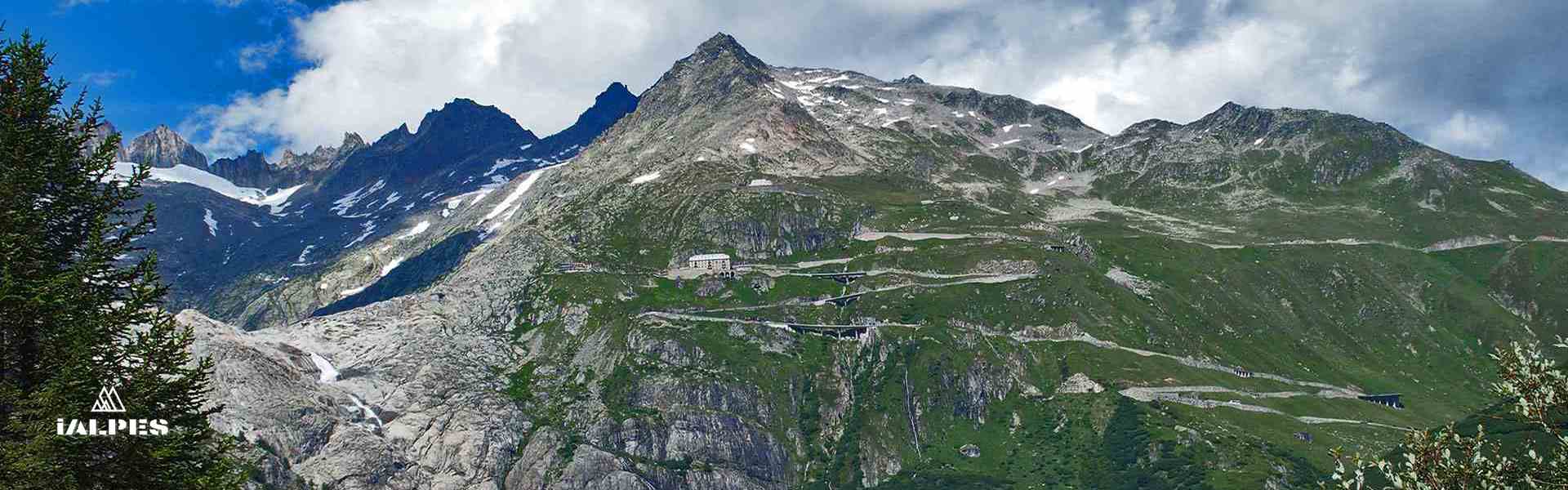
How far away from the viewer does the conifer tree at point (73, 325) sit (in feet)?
96.5

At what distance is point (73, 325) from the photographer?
103ft

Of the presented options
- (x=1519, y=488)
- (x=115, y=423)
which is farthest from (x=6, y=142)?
(x=1519, y=488)

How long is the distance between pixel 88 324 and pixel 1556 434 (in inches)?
1652

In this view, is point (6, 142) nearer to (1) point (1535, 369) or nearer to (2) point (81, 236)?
(2) point (81, 236)

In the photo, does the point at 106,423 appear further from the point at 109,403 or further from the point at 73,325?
the point at 73,325

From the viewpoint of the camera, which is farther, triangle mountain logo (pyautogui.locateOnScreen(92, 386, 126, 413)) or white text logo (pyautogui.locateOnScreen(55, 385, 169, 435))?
triangle mountain logo (pyautogui.locateOnScreen(92, 386, 126, 413))

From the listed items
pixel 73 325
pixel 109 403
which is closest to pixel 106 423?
pixel 109 403

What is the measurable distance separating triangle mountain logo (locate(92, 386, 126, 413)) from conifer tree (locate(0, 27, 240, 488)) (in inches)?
6.7

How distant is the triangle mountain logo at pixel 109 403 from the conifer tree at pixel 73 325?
0.56 ft

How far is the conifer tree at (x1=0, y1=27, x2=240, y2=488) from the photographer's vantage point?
29.4 metres

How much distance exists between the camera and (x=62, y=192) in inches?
1323

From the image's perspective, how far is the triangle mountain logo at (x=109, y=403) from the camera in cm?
3036

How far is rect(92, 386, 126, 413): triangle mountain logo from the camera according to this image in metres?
30.4

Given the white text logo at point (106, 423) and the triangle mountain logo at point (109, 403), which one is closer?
the white text logo at point (106, 423)
